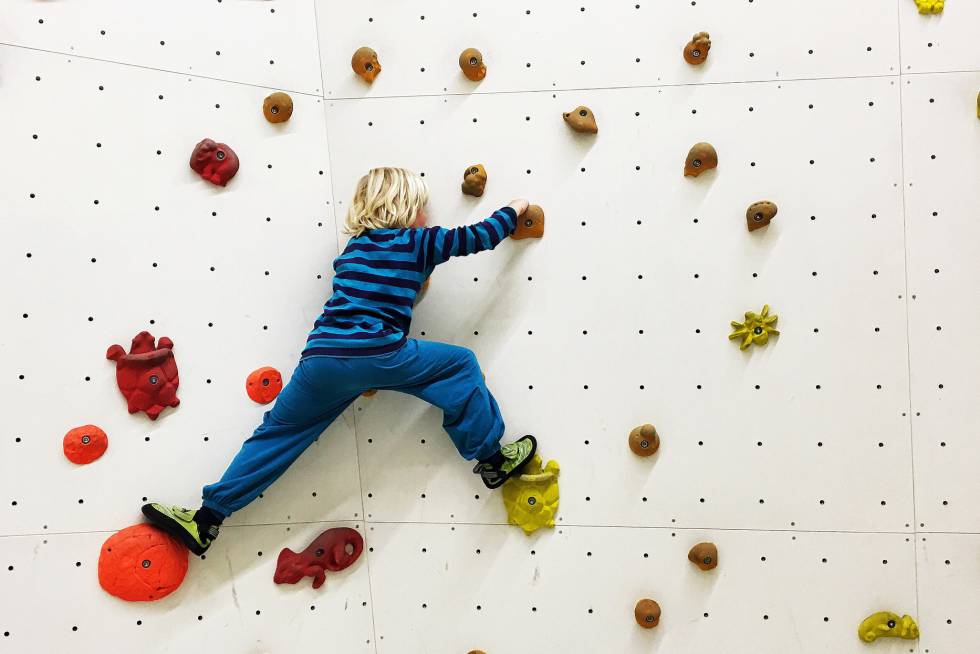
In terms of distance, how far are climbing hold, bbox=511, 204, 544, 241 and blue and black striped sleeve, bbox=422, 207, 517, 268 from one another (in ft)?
0.43

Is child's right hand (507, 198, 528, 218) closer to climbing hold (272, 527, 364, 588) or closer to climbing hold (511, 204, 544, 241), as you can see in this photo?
climbing hold (511, 204, 544, 241)

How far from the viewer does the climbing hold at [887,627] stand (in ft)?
5.79

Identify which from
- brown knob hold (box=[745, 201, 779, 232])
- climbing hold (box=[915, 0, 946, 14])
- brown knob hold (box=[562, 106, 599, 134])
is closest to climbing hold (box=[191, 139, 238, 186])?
brown knob hold (box=[562, 106, 599, 134])

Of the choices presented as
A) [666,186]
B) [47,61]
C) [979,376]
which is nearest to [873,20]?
[666,186]

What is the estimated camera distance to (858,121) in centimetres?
180

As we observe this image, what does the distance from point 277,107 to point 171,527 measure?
106cm

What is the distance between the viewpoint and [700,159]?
1.78 m

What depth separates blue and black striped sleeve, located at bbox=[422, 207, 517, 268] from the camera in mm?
1662

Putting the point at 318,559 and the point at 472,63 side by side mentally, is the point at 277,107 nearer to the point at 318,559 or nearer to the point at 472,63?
the point at 472,63

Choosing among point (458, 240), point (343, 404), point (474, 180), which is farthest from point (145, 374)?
point (474, 180)

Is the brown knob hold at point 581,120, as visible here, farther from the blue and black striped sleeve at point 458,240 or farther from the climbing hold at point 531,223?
the blue and black striped sleeve at point 458,240

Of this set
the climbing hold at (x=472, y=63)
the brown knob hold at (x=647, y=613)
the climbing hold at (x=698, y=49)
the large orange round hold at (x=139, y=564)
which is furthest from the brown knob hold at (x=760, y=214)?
the large orange round hold at (x=139, y=564)

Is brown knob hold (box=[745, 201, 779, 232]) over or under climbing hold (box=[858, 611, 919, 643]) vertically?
over

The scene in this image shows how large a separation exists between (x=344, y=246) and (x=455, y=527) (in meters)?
0.79
